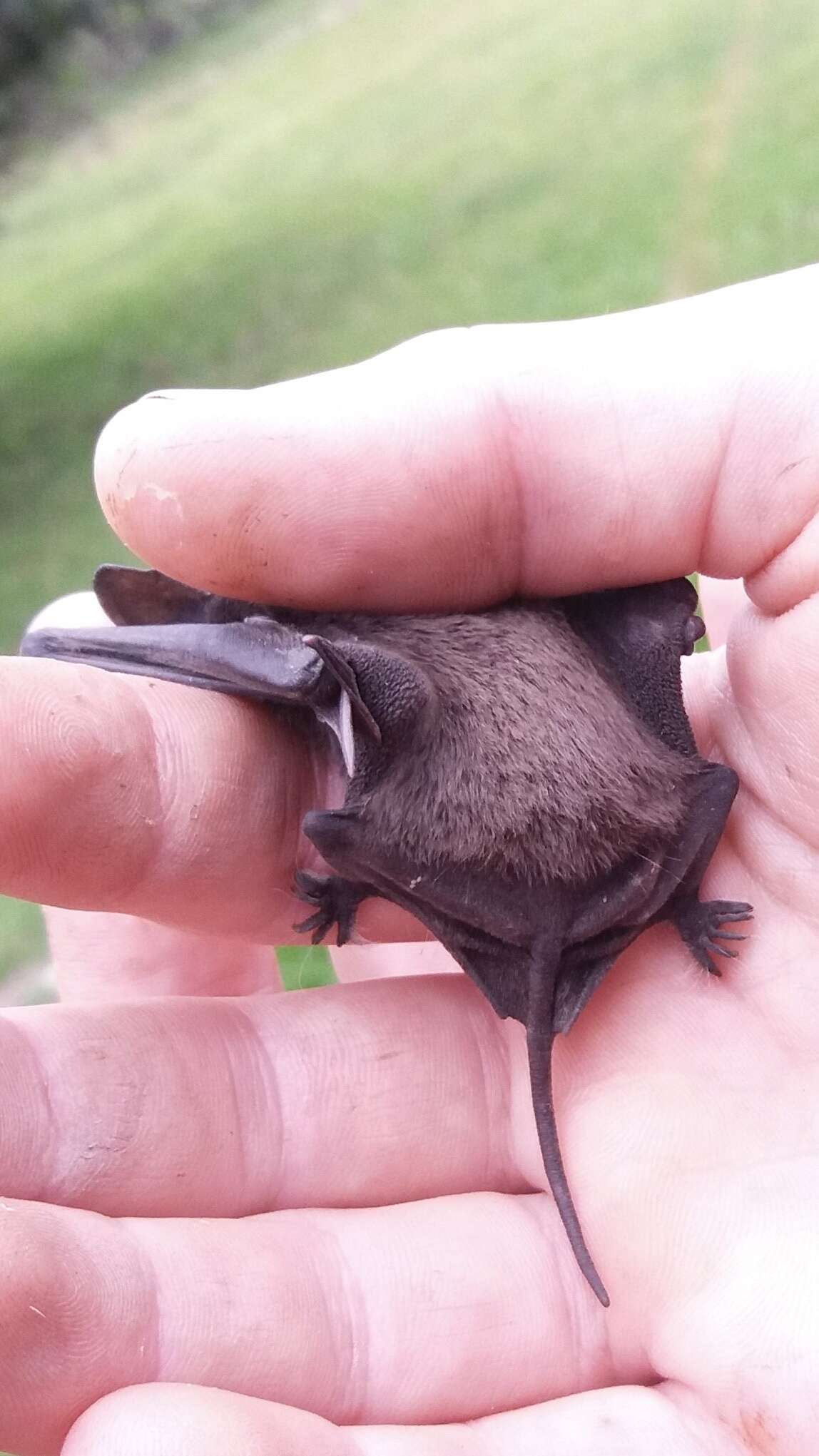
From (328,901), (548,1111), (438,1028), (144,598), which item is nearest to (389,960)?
(438,1028)

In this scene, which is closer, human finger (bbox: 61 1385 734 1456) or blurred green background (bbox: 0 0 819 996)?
human finger (bbox: 61 1385 734 1456)

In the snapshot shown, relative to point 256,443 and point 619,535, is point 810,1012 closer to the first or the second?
point 619,535

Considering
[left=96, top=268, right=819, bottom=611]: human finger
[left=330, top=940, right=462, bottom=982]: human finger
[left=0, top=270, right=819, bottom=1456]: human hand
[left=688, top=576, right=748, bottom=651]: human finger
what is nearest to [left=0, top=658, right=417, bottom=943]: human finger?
[left=0, top=270, right=819, bottom=1456]: human hand

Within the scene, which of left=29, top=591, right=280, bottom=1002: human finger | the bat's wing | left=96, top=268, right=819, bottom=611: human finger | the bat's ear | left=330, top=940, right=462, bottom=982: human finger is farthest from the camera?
left=330, top=940, right=462, bottom=982: human finger

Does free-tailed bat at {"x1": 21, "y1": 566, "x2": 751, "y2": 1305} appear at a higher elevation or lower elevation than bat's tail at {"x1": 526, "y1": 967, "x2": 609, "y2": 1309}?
higher

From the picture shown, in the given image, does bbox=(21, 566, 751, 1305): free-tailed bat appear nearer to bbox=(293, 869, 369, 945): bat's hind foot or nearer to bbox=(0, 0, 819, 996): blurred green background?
bbox=(293, 869, 369, 945): bat's hind foot

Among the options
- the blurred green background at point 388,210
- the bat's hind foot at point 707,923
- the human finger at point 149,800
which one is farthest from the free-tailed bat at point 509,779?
the blurred green background at point 388,210

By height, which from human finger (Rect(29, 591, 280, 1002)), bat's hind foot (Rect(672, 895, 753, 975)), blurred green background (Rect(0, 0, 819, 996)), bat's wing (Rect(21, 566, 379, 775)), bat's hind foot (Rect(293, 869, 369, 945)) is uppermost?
blurred green background (Rect(0, 0, 819, 996))
